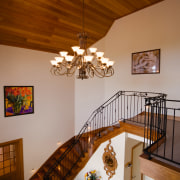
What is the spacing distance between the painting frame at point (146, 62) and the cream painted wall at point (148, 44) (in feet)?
0.42

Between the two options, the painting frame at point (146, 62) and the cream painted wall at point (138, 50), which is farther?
the painting frame at point (146, 62)

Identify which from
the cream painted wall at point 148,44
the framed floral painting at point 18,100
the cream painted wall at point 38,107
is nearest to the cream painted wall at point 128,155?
the cream painted wall at point 148,44

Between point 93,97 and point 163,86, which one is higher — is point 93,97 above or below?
below

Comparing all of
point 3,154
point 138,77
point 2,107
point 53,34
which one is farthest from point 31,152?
point 138,77

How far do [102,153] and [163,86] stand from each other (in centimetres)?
288

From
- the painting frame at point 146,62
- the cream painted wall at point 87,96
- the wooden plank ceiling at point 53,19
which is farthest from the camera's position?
the cream painted wall at point 87,96

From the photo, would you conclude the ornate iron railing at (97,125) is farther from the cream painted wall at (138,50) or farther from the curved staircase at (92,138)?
the cream painted wall at (138,50)

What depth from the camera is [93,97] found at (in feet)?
19.8

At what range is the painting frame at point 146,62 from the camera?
14.6 feet

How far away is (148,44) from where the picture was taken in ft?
15.3

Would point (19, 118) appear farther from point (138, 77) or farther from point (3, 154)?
point (138, 77)

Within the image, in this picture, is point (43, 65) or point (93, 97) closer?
point (43, 65)

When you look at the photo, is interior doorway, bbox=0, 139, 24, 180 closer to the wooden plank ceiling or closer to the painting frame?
the wooden plank ceiling

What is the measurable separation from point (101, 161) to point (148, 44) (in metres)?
4.19
